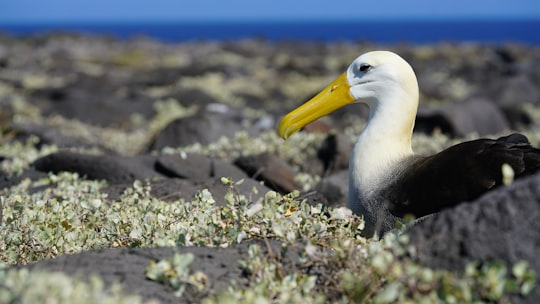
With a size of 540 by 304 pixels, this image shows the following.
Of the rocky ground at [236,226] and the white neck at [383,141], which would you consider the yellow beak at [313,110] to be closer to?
the white neck at [383,141]

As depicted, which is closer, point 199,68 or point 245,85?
point 245,85

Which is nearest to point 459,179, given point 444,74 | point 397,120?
point 397,120

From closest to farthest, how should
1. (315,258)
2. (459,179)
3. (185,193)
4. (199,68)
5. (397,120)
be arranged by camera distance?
(315,258)
(459,179)
(397,120)
(185,193)
(199,68)

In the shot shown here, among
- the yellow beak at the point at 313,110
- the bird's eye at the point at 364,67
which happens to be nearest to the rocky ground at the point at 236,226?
the yellow beak at the point at 313,110

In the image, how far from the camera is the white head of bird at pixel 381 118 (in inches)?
173

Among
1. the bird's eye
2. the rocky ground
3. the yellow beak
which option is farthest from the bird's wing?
the yellow beak

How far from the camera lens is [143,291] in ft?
9.09

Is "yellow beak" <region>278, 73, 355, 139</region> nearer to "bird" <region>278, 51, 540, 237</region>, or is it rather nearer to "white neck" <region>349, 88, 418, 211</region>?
"bird" <region>278, 51, 540, 237</region>

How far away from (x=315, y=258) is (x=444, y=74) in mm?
27190

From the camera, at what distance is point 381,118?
4.51 m

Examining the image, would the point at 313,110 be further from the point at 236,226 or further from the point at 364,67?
the point at 236,226

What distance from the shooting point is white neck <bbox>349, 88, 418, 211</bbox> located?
440 cm

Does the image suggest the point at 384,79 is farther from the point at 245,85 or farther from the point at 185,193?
the point at 245,85

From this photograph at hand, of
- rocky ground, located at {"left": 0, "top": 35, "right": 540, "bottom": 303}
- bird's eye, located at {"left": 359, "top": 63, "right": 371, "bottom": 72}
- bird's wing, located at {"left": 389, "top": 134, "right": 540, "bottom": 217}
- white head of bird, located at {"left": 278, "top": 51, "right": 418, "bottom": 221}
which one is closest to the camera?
rocky ground, located at {"left": 0, "top": 35, "right": 540, "bottom": 303}
